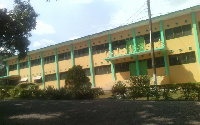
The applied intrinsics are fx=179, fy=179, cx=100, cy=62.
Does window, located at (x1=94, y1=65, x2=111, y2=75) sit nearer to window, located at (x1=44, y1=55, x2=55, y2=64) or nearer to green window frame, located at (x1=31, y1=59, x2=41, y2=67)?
window, located at (x1=44, y1=55, x2=55, y2=64)

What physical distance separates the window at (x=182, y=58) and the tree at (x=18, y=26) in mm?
16147

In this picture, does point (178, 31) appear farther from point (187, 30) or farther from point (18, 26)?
point (18, 26)

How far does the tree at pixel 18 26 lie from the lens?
53.8ft

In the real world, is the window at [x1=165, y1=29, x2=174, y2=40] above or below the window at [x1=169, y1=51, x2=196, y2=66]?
above

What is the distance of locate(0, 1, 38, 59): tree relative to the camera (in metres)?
16.4

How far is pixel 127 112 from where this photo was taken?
885 cm

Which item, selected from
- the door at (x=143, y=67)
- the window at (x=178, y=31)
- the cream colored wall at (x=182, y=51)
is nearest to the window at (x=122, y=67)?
the door at (x=143, y=67)

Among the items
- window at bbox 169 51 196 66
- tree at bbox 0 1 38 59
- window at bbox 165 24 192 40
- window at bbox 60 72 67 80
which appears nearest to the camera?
tree at bbox 0 1 38 59

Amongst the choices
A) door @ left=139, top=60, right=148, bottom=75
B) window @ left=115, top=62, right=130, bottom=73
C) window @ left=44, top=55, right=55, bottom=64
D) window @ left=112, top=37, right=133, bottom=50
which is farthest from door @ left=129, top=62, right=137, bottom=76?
window @ left=44, top=55, right=55, bottom=64

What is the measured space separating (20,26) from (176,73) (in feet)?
58.4

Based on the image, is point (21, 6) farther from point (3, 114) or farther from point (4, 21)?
point (3, 114)

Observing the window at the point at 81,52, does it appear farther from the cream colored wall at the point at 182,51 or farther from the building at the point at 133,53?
the cream colored wall at the point at 182,51

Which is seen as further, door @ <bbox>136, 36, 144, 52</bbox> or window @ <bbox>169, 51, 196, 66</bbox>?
door @ <bbox>136, 36, 144, 52</bbox>

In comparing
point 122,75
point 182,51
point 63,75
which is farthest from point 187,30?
point 63,75
